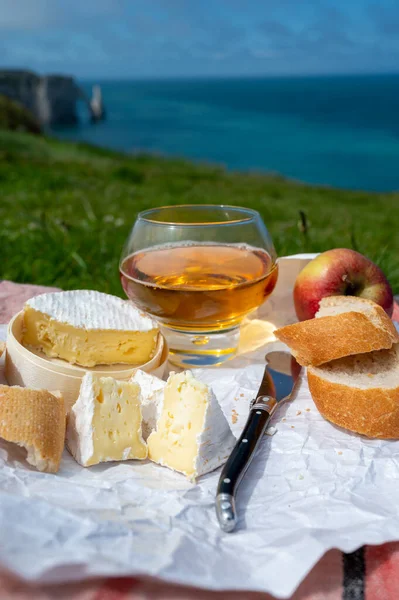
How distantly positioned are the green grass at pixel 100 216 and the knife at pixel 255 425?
47.6 inches

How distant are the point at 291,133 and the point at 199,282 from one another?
110 ft

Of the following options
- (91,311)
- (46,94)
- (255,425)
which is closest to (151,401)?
(255,425)

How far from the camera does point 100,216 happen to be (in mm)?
5270

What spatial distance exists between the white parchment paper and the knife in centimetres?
5

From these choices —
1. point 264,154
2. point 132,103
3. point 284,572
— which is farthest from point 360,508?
point 132,103

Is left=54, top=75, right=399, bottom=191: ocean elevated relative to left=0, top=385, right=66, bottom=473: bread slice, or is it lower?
lower

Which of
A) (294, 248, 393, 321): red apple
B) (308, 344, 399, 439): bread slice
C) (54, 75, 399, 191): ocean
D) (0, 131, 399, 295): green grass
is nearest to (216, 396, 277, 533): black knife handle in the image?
(308, 344, 399, 439): bread slice

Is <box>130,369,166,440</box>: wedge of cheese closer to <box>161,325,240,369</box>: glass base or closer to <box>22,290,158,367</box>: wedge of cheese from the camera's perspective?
<box>22,290,158,367</box>: wedge of cheese

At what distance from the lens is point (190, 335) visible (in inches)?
85.4

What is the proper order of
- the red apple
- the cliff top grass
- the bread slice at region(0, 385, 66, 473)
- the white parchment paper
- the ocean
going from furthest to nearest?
the ocean → the cliff top grass → the red apple → the bread slice at region(0, 385, 66, 473) → the white parchment paper

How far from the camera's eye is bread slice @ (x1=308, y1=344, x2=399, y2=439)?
5.34ft

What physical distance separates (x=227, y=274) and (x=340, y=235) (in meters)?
3.40

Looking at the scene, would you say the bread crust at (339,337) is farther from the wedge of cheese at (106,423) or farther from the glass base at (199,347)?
the wedge of cheese at (106,423)

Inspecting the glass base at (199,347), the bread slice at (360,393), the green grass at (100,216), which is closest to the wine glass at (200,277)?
the glass base at (199,347)
